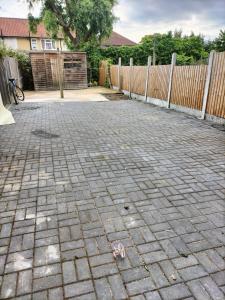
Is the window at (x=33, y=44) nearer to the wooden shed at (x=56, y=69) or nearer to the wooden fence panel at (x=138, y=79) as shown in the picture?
the wooden shed at (x=56, y=69)

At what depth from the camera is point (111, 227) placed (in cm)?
269

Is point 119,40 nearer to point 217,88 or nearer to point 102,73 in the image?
point 102,73

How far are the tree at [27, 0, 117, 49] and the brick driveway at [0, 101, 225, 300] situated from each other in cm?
1892

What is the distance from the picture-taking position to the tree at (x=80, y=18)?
68.0ft

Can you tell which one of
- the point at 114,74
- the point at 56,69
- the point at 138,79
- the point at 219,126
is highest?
the point at 56,69

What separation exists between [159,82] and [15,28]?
102ft

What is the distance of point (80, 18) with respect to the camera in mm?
20922

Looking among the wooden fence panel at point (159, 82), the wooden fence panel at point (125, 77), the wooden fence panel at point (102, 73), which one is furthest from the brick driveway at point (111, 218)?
the wooden fence panel at point (102, 73)

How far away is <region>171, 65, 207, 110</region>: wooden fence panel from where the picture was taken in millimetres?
8211

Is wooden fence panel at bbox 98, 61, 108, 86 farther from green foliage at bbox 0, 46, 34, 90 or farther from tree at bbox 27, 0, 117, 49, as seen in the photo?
green foliage at bbox 0, 46, 34, 90

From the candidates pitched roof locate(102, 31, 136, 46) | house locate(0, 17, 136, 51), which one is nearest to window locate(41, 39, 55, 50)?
house locate(0, 17, 136, 51)

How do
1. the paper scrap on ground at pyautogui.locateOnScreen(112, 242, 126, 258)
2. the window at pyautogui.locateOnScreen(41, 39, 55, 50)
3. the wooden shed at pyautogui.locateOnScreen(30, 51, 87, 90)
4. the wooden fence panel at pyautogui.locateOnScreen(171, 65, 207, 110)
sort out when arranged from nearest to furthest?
the paper scrap on ground at pyautogui.locateOnScreen(112, 242, 126, 258), the wooden fence panel at pyautogui.locateOnScreen(171, 65, 207, 110), the wooden shed at pyautogui.locateOnScreen(30, 51, 87, 90), the window at pyautogui.locateOnScreen(41, 39, 55, 50)

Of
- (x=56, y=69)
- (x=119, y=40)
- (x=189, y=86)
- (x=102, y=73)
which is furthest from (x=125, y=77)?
(x=119, y=40)

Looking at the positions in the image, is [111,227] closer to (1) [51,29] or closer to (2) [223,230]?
(2) [223,230]
